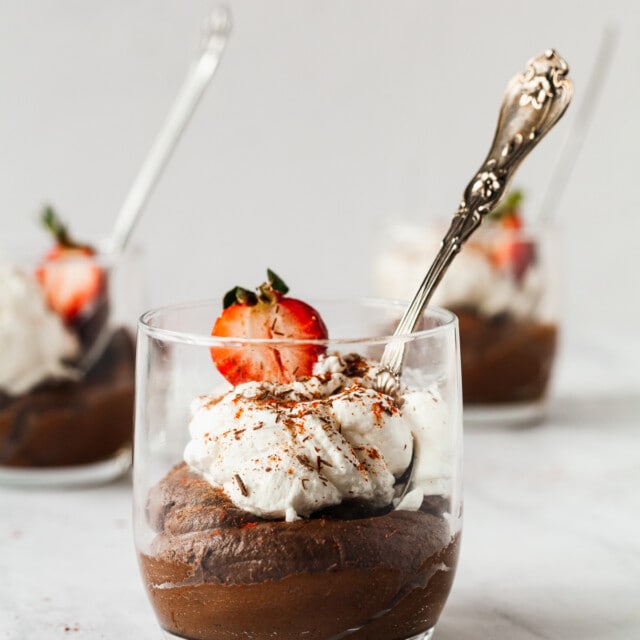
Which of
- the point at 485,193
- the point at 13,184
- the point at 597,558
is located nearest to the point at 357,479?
the point at 485,193

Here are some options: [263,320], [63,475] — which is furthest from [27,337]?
[263,320]

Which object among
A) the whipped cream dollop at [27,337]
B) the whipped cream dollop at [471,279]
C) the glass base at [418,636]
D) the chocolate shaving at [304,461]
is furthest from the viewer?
the whipped cream dollop at [471,279]

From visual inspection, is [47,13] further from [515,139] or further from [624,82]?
[515,139]

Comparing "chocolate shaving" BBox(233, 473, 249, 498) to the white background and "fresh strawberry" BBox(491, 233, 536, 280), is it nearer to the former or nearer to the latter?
"fresh strawberry" BBox(491, 233, 536, 280)

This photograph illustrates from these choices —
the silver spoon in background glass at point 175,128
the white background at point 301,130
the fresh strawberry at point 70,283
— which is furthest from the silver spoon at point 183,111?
Result: the white background at point 301,130

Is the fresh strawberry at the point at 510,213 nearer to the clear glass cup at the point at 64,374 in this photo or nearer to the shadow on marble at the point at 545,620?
the clear glass cup at the point at 64,374
